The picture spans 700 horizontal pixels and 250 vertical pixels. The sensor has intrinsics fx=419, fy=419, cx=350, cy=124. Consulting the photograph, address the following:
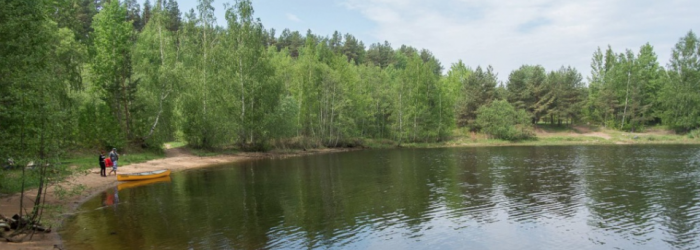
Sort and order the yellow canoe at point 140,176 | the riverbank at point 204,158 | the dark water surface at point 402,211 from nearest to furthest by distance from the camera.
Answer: the dark water surface at point 402,211
the riverbank at point 204,158
the yellow canoe at point 140,176

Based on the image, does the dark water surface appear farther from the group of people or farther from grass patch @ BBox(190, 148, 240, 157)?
grass patch @ BBox(190, 148, 240, 157)

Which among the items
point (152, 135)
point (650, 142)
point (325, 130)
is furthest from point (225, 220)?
point (650, 142)

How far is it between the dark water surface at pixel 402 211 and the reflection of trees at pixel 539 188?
9 centimetres

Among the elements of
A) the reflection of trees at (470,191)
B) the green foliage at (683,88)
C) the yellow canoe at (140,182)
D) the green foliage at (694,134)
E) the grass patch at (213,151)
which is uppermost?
the green foliage at (683,88)

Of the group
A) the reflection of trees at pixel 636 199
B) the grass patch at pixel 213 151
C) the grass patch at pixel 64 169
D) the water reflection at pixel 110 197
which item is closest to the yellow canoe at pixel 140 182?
the water reflection at pixel 110 197

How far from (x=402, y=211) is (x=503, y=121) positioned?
235 feet

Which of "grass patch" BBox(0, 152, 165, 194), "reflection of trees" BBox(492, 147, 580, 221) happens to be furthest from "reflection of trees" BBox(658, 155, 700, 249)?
"grass patch" BBox(0, 152, 165, 194)

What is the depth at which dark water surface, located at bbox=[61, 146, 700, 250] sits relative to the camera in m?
18.4

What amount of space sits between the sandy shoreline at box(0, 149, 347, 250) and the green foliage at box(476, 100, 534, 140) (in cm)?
3595

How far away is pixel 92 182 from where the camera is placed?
1289 inches

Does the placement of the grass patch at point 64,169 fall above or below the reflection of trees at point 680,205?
above

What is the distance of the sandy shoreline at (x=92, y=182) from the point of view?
661 inches

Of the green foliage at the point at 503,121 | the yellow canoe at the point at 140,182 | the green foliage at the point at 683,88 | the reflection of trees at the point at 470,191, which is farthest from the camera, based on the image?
the green foliage at the point at 503,121

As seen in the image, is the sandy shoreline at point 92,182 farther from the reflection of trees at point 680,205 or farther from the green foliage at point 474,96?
the green foliage at point 474,96
